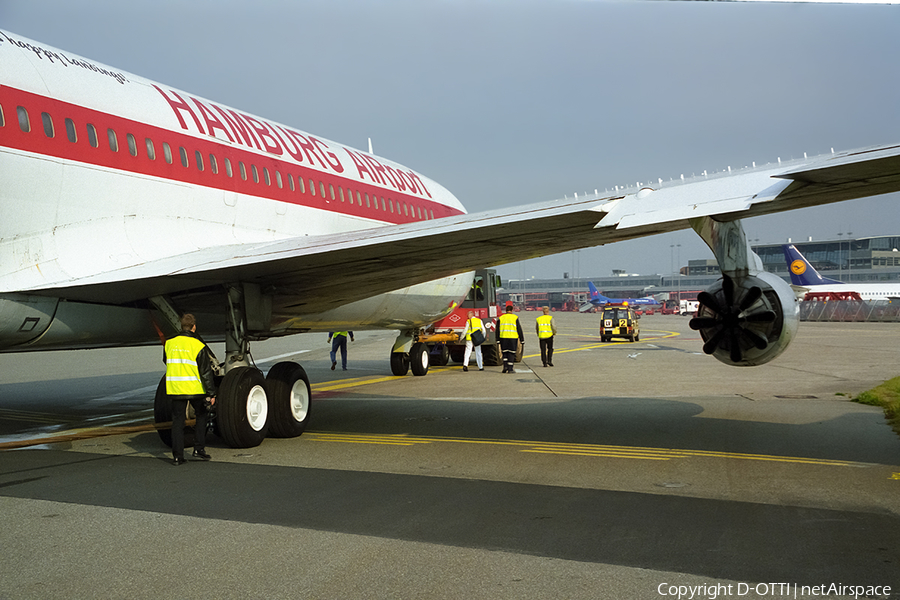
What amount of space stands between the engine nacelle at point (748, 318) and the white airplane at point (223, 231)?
21 millimetres

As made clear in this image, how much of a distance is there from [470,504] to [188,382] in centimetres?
415

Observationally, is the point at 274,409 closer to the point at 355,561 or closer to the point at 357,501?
the point at 357,501

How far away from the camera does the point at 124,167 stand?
381 inches

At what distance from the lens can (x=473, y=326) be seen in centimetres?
2327

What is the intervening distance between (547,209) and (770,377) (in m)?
14.3

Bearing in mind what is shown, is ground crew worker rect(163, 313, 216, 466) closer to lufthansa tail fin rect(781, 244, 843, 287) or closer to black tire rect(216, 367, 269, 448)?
black tire rect(216, 367, 269, 448)

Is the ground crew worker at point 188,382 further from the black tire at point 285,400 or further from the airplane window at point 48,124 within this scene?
the airplane window at point 48,124

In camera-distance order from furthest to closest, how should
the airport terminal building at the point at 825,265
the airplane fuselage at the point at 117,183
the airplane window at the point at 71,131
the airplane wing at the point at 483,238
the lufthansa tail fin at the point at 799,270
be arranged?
1. the airport terminal building at the point at 825,265
2. the lufthansa tail fin at the point at 799,270
3. the airplane window at the point at 71,131
4. the airplane fuselage at the point at 117,183
5. the airplane wing at the point at 483,238

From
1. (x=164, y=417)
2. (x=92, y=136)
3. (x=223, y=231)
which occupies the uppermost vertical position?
(x=92, y=136)

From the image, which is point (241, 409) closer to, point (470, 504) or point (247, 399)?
point (247, 399)

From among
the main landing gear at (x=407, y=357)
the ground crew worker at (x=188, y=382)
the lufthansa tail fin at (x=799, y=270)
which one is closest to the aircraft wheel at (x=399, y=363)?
the main landing gear at (x=407, y=357)

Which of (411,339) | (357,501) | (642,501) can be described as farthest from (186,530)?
(411,339)

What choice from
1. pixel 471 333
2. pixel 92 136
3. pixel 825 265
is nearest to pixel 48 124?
pixel 92 136

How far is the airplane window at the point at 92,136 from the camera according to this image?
30.5 feet
